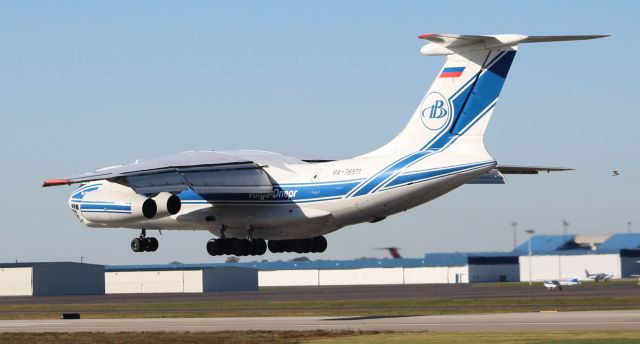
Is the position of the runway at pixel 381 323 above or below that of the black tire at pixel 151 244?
below

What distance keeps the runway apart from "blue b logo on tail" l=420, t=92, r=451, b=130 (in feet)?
20.2

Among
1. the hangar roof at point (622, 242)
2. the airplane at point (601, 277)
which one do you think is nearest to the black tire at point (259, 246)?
the airplane at point (601, 277)

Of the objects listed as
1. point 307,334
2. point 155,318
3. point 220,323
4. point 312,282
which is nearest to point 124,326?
point 220,323

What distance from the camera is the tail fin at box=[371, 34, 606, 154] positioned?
30438 mm

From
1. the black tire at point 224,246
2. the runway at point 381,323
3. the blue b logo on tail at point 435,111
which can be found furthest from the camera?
the black tire at point 224,246

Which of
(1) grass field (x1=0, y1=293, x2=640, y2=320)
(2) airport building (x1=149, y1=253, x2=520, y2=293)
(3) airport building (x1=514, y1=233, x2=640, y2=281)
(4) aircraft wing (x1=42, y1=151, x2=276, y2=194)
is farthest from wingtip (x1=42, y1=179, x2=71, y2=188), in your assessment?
(3) airport building (x1=514, y1=233, x2=640, y2=281)

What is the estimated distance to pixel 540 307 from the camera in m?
48.1

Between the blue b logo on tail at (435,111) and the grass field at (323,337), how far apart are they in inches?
225

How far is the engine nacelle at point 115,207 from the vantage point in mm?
33153

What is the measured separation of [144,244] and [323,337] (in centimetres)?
702

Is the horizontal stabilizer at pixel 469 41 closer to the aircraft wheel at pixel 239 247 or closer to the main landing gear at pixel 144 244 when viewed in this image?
the aircraft wheel at pixel 239 247

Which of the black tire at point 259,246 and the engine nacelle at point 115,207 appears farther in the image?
the black tire at point 259,246

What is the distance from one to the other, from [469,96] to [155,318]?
21600mm

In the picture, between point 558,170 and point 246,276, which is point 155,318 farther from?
point 246,276
